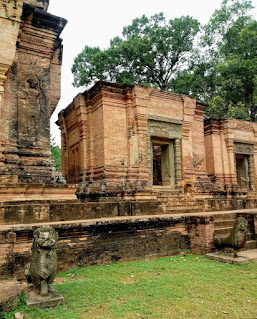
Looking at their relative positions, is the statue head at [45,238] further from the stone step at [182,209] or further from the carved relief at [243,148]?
the carved relief at [243,148]

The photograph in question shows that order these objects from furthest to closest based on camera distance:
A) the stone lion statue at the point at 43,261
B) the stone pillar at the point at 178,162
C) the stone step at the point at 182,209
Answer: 1. the stone pillar at the point at 178,162
2. the stone step at the point at 182,209
3. the stone lion statue at the point at 43,261

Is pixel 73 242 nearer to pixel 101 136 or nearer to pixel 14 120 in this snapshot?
pixel 14 120

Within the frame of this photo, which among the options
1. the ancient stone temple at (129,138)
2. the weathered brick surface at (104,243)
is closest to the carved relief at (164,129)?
the ancient stone temple at (129,138)

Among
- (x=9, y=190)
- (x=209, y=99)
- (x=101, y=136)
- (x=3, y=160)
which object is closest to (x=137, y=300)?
(x=9, y=190)

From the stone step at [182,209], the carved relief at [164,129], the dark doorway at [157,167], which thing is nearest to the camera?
the stone step at [182,209]

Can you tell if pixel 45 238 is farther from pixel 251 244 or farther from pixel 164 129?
pixel 164 129

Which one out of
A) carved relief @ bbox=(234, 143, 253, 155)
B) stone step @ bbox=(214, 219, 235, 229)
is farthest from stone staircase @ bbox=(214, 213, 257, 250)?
carved relief @ bbox=(234, 143, 253, 155)

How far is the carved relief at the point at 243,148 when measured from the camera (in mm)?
15848

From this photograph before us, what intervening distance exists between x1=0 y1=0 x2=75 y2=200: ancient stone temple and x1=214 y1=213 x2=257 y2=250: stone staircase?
4630 mm

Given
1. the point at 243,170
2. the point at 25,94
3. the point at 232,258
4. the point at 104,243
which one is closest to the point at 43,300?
the point at 104,243

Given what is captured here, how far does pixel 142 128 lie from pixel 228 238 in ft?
19.1

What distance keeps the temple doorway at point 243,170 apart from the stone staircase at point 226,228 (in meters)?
8.67

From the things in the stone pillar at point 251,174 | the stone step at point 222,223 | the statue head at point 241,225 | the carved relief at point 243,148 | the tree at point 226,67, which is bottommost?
the stone step at point 222,223

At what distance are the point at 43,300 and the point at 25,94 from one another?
6271mm
